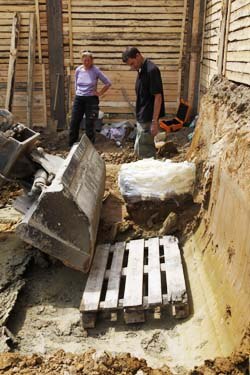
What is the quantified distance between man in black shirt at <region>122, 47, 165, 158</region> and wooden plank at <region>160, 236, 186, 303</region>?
1878mm

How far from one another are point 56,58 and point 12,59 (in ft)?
3.37

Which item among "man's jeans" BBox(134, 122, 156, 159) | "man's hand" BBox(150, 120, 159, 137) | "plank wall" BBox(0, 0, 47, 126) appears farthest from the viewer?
"plank wall" BBox(0, 0, 47, 126)

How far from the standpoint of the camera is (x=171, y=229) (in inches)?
190

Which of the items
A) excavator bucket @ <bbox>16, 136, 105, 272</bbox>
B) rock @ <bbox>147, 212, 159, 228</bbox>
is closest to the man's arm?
rock @ <bbox>147, 212, 159, 228</bbox>

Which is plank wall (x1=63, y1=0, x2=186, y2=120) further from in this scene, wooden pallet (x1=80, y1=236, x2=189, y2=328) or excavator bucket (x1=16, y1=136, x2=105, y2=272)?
excavator bucket (x1=16, y1=136, x2=105, y2=272)

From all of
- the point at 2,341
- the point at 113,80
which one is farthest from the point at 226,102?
the point at 113,80

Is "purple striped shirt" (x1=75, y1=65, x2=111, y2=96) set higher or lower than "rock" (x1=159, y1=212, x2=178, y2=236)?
higher

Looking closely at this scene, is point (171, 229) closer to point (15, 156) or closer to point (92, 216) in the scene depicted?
point (92, 216)

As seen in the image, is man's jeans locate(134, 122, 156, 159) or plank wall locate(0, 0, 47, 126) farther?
plank wall locate(0, 0, 47, 126)

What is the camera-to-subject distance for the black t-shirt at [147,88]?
555cm

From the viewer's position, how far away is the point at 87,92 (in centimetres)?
815

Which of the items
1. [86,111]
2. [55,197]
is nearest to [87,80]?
[86,111]

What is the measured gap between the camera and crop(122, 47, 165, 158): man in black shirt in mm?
5539

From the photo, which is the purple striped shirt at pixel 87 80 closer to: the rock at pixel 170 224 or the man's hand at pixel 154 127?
the man's hand at pixel 154 127
